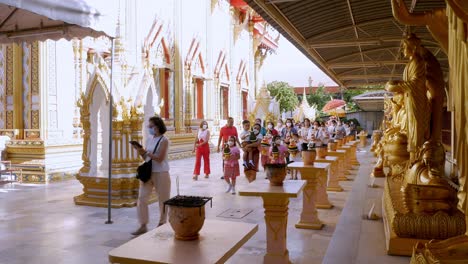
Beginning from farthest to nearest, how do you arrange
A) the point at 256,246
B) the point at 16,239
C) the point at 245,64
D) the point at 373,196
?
the point at 245,64 < the point at 373,196 < the point at 16,239 < the point at 256,246

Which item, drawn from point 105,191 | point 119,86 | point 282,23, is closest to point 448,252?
point 282,23

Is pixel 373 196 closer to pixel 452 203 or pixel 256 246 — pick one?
pixel 256 246

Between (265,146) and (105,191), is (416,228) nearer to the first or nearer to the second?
(105,191)

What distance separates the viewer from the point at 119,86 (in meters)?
8.31

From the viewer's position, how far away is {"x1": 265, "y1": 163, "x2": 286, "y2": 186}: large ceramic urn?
4.42 m

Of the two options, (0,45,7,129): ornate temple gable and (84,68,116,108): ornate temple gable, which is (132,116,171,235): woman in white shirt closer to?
(84,68,116,108): ornate temple gable

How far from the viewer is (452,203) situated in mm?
3473

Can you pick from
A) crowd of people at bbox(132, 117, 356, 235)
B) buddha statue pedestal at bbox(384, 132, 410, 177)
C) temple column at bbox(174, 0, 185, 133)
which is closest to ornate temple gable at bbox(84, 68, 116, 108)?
crowd of people at bbox(132, 117, 356, 235)

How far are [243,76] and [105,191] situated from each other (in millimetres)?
19682

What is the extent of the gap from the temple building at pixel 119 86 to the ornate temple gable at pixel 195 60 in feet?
0.14

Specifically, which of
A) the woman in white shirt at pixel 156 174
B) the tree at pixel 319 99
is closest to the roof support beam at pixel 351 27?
the woman in white shirt at pixel 156 174

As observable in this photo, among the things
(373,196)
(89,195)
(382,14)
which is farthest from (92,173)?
(382,14)

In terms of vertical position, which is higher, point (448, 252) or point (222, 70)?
point (222, 70)

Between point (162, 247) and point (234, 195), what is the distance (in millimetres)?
6036
